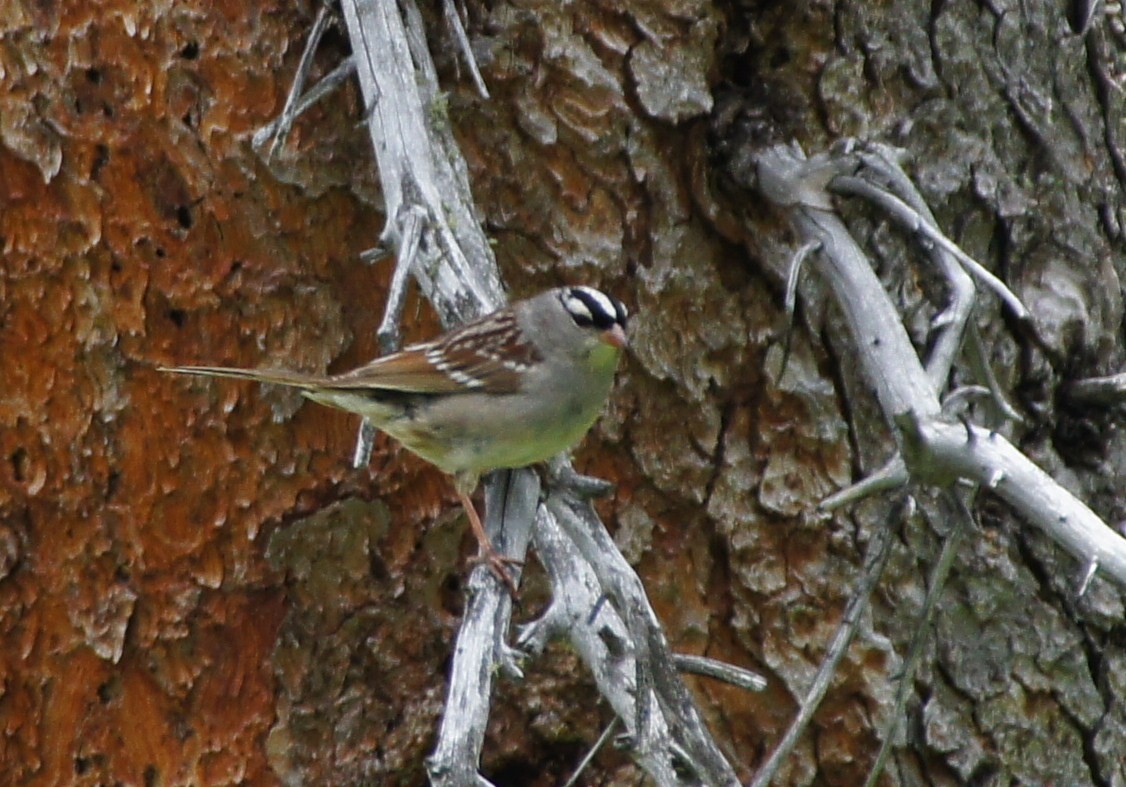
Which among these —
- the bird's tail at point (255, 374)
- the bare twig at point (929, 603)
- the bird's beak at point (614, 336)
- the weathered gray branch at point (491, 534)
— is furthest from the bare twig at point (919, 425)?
the bird's tail at point (255, 374)

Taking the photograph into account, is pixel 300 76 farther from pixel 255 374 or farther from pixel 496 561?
pixel 496 561

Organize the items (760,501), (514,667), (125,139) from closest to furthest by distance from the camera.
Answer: (514,667) < (125,139) < (760,501)

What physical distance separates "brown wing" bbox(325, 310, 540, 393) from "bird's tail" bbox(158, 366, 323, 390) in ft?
0.21

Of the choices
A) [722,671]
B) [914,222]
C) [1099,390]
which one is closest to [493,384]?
[914,222]

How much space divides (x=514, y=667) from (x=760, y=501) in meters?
1.55

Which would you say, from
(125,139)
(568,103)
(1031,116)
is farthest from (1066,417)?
(125,139)

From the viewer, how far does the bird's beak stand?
3842mm

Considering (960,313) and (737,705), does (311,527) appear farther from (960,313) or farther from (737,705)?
(960,313)

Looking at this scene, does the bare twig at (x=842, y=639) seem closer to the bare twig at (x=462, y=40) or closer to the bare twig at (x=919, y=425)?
the bare twig at (x=919, y=425)

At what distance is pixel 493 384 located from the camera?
404 cm

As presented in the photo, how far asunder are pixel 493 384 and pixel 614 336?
0.39 m

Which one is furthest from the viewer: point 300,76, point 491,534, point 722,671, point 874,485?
point 300,76

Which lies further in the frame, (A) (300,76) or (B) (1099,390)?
(B) (1099,390)

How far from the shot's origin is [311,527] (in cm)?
400
